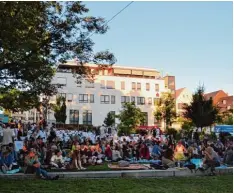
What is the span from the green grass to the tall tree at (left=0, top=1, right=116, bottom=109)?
178 inches

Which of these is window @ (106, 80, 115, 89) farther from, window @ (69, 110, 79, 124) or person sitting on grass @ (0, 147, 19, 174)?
person sitting on grass @ (0, 147, 19, 174)

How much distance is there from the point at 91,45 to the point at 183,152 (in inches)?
360

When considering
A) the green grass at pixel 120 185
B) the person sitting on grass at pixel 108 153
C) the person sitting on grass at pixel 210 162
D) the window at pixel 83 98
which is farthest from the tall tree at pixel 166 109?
the green grass at pixel 120 185

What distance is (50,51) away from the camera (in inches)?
644

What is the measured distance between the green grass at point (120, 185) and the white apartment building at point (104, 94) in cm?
5688

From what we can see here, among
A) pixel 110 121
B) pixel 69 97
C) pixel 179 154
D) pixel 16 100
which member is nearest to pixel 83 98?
pixel 69 97

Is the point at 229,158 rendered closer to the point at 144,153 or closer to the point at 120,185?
the point at 144,153

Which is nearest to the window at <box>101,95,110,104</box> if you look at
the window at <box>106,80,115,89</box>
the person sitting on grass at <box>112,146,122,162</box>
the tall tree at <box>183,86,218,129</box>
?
the window at <box>106,80,115,89</box>

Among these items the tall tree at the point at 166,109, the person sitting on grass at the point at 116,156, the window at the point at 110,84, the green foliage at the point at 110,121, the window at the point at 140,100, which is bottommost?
the person sitting on grass at the point at 116,156

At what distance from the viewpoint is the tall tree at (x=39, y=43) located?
1245 centimetres

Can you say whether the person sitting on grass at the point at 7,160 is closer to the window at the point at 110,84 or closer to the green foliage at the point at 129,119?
the green foliage at the point at 129,119

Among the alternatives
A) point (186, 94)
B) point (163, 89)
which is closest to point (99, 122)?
point (163, 89)

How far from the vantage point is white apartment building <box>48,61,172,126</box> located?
74.4 metres

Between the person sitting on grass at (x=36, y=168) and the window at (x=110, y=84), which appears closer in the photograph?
the person sitting on grass at (x=36, y=168)
